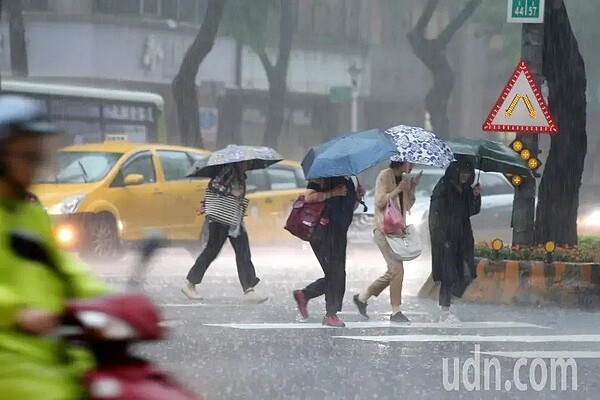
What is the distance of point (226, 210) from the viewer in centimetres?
1430

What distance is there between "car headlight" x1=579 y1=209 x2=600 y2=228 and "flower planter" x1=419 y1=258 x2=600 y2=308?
13.7m

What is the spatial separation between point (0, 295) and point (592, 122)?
1800 inches

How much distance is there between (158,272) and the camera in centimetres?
1838

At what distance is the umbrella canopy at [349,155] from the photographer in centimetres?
1223

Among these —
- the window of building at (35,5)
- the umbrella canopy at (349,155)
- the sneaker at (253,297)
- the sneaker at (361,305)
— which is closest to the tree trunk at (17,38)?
the window of building at (35,5)

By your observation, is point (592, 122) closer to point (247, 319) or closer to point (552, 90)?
point (552, 90)

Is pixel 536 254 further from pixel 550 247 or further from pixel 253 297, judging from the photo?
pixel 253 297

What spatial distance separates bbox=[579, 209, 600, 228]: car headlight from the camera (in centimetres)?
2778

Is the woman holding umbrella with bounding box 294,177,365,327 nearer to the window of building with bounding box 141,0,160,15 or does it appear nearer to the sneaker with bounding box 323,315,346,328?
the sneaker with bounding box 323,315,346,328

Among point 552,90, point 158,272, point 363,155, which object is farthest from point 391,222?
point 158,272

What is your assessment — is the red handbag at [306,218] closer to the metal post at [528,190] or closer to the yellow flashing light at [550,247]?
the yellow flashing light at [550,247]

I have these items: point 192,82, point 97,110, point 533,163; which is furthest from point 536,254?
point 192,82

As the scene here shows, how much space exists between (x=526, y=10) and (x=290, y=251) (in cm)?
999

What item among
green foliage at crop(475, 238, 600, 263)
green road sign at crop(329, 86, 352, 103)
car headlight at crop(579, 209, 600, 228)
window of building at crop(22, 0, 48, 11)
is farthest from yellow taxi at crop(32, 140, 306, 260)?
green road sign at crop(329, 86, 352, 103)
